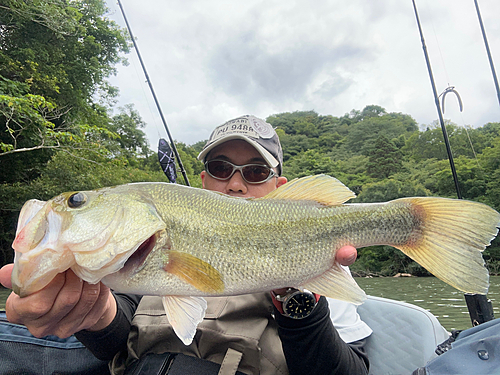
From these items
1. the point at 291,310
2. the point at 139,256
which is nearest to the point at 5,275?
the point at 139,256

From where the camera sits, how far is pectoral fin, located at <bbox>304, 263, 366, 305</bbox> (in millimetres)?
1439

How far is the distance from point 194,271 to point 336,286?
68cm

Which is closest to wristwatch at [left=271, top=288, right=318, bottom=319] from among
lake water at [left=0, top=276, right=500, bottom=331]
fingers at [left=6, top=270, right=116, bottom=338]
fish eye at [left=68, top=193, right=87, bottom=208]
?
fingers at [left=6, top=270, right=116, bottom=338]

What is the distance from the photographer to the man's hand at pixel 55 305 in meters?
1.27

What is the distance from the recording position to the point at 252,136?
269 centimetres

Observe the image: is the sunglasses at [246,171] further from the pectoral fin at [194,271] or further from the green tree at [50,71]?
the green tree at [50,71]

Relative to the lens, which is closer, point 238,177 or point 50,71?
point 238,177

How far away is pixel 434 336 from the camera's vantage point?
7.07 feet

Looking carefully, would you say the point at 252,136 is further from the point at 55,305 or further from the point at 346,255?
the point at 55,305

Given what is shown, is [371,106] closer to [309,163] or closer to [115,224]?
[309,163]

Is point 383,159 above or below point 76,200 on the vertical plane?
below

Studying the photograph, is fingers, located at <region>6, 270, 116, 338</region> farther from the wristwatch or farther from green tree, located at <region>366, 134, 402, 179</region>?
green tree, located at <region>366, 134, 402, 179</region>

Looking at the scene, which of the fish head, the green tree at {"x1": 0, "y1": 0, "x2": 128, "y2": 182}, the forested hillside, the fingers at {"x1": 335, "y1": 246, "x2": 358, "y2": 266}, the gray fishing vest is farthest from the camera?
the forested hillside

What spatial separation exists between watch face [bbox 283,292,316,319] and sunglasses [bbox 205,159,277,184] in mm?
1199
